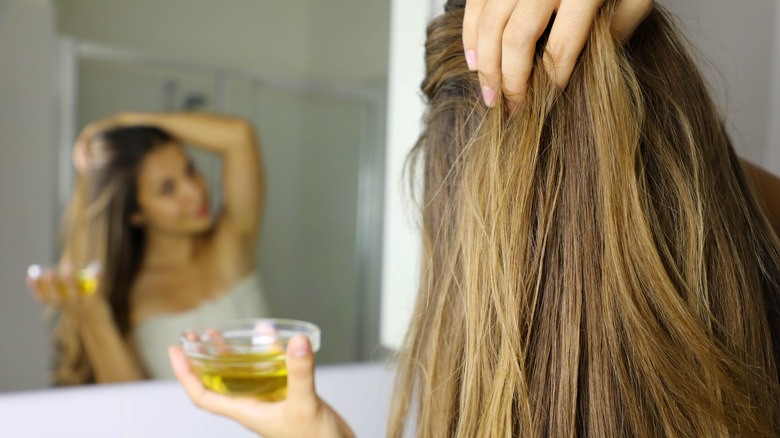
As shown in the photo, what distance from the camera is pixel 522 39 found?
0.40m

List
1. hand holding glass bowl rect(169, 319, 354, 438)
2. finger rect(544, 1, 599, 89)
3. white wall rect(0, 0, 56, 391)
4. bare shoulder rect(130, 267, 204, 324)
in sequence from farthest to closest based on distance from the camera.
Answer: bare shoulder rect(130, 267, 204, 324) → white wall rect(0, 0, 56, 391) → hand holding glass bowl rect(169, 319, 354, 438) → finger rect(544, 1, 599, 89)

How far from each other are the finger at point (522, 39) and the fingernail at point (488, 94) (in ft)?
0.05

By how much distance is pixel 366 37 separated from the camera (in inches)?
33.9

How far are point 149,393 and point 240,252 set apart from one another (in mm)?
230

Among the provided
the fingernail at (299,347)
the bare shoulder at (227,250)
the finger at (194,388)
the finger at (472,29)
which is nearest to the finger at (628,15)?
the finger at (472,29)

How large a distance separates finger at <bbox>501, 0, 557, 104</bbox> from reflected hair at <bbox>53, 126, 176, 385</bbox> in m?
0.55

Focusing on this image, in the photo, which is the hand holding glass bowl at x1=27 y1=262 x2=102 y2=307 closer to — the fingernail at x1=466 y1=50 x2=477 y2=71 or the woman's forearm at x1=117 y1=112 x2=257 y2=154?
the woman's forearm at x1=117 y1=112 x2=257 y2=154

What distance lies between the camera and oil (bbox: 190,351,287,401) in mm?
529

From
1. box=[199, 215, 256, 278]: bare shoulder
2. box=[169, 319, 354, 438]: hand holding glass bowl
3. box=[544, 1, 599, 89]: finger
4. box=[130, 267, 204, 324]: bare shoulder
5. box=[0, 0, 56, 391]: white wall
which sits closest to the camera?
box=[544, 1, 599, 89]: finger

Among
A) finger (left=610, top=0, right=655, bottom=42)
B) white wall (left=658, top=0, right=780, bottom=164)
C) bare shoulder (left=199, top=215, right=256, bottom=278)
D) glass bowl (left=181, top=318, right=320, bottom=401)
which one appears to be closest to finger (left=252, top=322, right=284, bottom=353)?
glass bowl (left=181, top=318, right=320, bottom=401)

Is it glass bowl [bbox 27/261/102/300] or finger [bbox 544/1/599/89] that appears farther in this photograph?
glass bowl [bbox 27/261/102/300]

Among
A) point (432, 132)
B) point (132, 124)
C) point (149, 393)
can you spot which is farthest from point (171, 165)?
point (432, 132)

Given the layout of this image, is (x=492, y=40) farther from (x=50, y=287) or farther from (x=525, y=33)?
(x=50, y=287)

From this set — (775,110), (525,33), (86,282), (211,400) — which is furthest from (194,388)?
(775,110)
